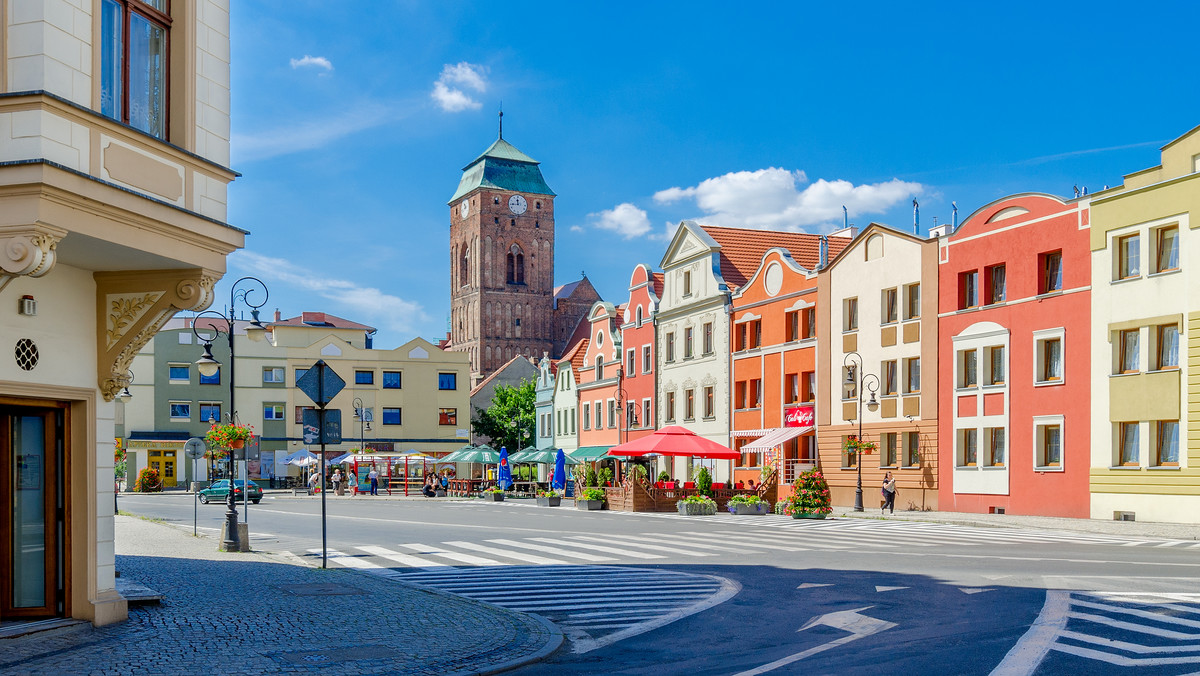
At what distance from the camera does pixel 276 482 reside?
77.4 metres

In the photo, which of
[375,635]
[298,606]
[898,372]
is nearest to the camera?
[375,635]

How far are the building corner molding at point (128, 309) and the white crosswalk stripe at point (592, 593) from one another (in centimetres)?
506

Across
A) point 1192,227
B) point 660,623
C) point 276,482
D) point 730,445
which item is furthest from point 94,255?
point 276,482

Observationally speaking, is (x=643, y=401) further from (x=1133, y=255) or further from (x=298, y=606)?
(x=298, y=606)

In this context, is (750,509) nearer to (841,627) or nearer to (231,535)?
(231,535)

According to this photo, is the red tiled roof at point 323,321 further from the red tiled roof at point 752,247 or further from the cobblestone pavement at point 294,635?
the cobblestone pavement at point 294,635

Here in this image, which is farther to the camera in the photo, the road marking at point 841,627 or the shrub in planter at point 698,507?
the shrub in planter at point 698,507

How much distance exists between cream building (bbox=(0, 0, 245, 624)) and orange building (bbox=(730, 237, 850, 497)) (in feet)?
119

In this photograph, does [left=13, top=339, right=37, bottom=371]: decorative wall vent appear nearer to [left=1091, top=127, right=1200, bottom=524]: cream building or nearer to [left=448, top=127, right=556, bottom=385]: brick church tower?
[left=1091, top=127, right=1200, bottom=524]: cream building

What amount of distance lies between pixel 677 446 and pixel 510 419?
210 ft

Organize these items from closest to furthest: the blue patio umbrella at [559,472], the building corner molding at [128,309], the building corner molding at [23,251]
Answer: the building corner molding at [23,251] → the building corner molding at [128,309] → the blue patio umbrella at [559,472]

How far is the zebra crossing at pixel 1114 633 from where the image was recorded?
9102 millimetres

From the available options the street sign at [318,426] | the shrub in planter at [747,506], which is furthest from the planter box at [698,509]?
the street sign at [318,426]

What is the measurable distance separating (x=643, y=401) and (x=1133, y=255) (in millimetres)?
32003
